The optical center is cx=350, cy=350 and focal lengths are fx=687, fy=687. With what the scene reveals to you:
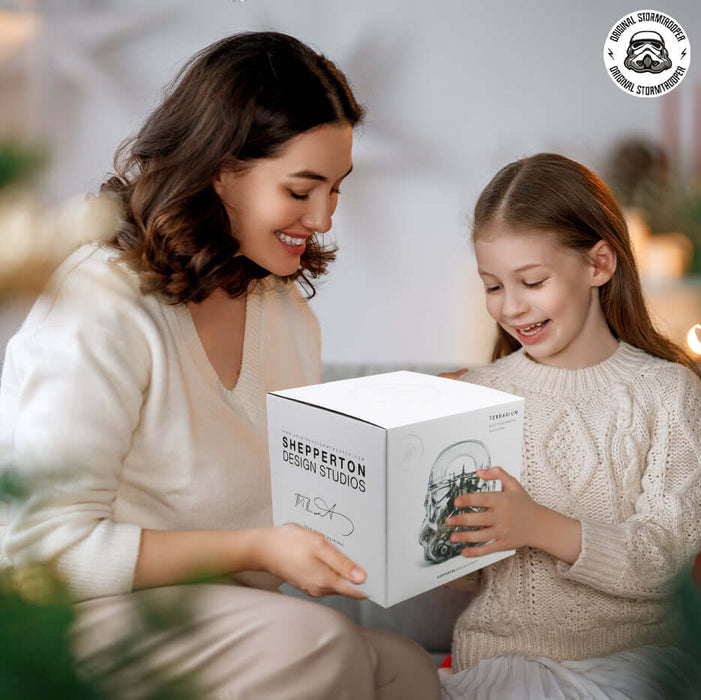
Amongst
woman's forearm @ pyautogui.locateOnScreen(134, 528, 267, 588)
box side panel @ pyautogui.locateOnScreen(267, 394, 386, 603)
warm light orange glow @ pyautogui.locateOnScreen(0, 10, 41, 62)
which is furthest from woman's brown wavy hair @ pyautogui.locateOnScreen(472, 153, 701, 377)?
warm light orange glow @ pyautogui.locateOnScreen(0, 10, 41, 62)

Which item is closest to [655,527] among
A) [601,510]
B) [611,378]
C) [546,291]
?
[601,510]

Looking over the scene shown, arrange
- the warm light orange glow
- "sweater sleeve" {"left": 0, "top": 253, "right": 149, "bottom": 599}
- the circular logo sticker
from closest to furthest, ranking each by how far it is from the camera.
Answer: "sweater sleeve" {"left": 0, "top": 253, "right": 149, "bottom": 599} → the circular logo sticker → the warm light orange glow

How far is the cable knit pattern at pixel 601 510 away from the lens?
94 cm

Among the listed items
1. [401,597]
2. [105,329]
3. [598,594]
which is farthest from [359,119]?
[598,594]

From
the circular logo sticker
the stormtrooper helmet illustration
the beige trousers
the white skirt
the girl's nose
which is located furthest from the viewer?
the circular logo sticker

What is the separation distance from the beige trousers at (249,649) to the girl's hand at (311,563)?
40 millimetres

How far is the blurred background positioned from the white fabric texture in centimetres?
46

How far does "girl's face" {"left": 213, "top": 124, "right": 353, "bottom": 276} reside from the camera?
88cm

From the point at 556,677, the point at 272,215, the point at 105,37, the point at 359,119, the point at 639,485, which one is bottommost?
the point at 556,677

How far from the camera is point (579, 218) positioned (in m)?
1.09

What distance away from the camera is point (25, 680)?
199 millimetres

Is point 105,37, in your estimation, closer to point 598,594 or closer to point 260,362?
point 260,362

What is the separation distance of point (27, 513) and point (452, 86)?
160cm
